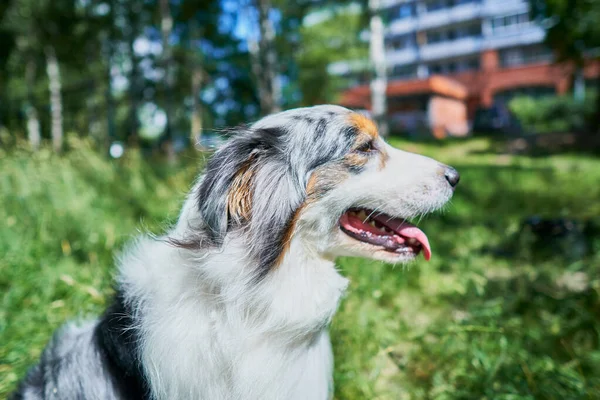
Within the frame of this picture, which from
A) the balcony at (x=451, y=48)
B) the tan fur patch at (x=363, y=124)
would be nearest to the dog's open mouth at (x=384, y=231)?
the tan fur patch at (x=363, y=124)

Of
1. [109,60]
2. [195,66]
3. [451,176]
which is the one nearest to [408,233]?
[451,176]

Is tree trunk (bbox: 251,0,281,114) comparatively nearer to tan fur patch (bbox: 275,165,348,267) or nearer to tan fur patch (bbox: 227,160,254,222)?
tan fur patch (bbox: 275,165,348,267)

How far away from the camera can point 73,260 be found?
3.93m

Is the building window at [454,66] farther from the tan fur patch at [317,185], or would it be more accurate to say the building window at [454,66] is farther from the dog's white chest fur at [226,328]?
the dog's white chest fur at [226,328]

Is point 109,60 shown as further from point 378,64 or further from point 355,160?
point 355,160

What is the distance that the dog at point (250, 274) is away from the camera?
1742mm

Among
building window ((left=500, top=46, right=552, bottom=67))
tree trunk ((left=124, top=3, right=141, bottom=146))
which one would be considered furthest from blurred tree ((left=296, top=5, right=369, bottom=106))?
building window ((left=500, top=46, right=552, bottom=67))

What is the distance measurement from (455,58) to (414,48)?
4.89 metres

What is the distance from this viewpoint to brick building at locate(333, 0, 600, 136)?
31.0m

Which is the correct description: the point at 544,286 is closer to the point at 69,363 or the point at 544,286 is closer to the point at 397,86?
the point at 69,363

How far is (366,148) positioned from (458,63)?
152 feet

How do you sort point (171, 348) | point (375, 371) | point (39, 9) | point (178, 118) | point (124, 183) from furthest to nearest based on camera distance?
1. point (178, 118)
2. point (39, 9)
3. point (124, 183)
4. point (375, 371)
5. point (171, 348)

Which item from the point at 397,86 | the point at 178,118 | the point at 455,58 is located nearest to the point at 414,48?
the point at 455,58

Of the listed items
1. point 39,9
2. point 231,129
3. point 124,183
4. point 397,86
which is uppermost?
point 39,9
